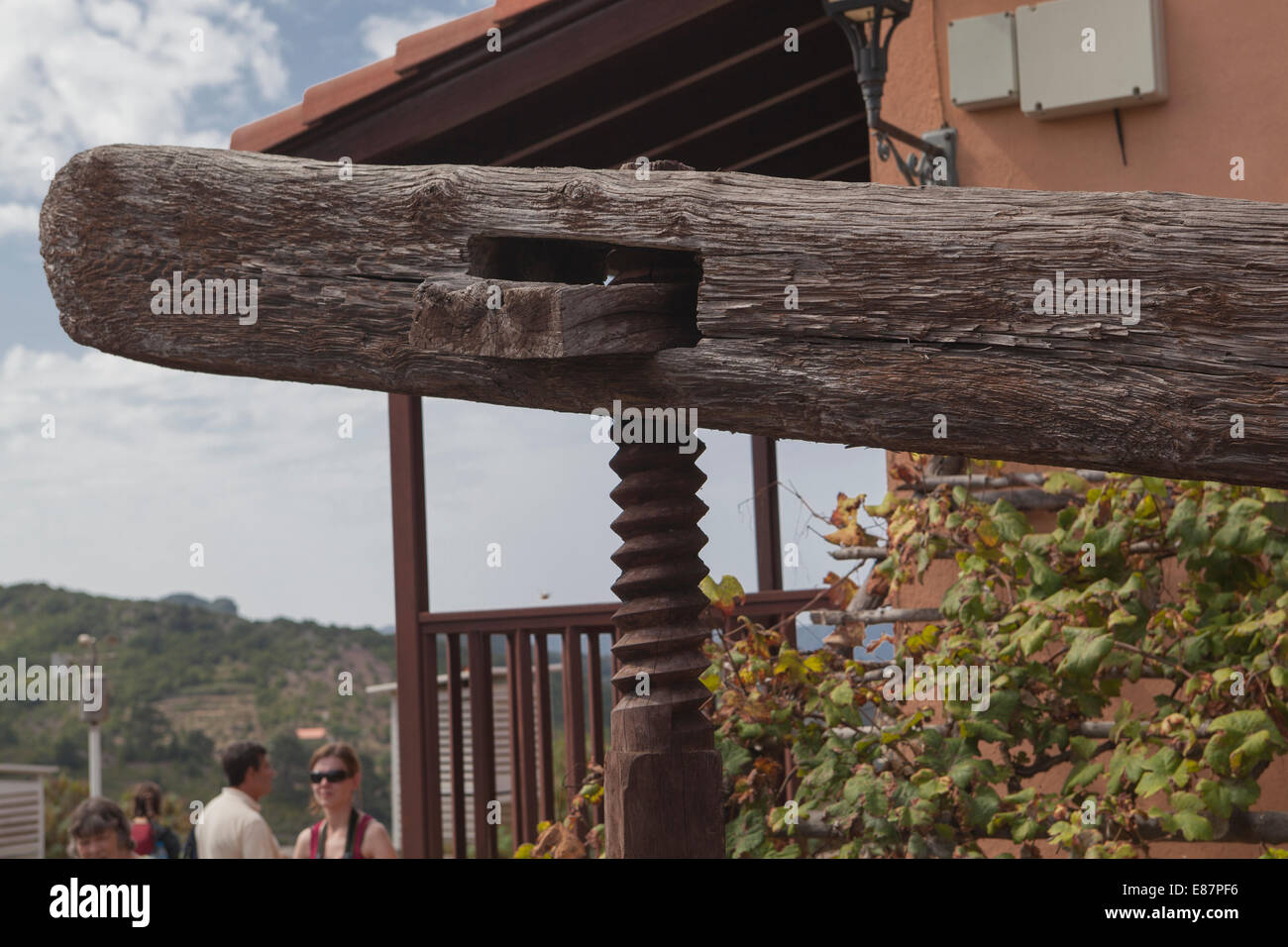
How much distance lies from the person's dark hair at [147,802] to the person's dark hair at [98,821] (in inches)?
77.4

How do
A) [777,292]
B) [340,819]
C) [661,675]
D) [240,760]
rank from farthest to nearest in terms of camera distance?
[240,760] < [340,819] < [661,675] < [777,292]

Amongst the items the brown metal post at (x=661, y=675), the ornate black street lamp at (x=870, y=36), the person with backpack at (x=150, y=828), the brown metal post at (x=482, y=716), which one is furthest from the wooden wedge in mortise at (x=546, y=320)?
the person with backpack at (x=150, y=828)

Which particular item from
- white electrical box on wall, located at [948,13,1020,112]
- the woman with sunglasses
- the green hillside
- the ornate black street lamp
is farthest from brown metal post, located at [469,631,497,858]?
the green hillside

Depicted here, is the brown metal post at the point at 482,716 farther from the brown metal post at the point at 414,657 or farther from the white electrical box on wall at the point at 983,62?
the white electrical box on wall at the point at 983,62

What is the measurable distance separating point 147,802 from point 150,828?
154mm

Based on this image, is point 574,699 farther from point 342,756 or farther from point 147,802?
point 147,802

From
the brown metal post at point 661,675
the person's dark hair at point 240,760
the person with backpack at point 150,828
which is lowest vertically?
the person with backpack at point 150,828

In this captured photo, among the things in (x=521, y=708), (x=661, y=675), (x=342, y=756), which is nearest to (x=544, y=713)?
(x=521, y=708)

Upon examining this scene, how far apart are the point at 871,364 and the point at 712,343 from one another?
0.62 feet

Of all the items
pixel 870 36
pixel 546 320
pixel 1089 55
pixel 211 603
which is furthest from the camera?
pixel 211 603

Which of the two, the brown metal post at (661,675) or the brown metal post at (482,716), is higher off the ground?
the brown metal post at (661,675)

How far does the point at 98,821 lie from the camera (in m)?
4.17

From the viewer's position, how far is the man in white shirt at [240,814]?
4590mm
